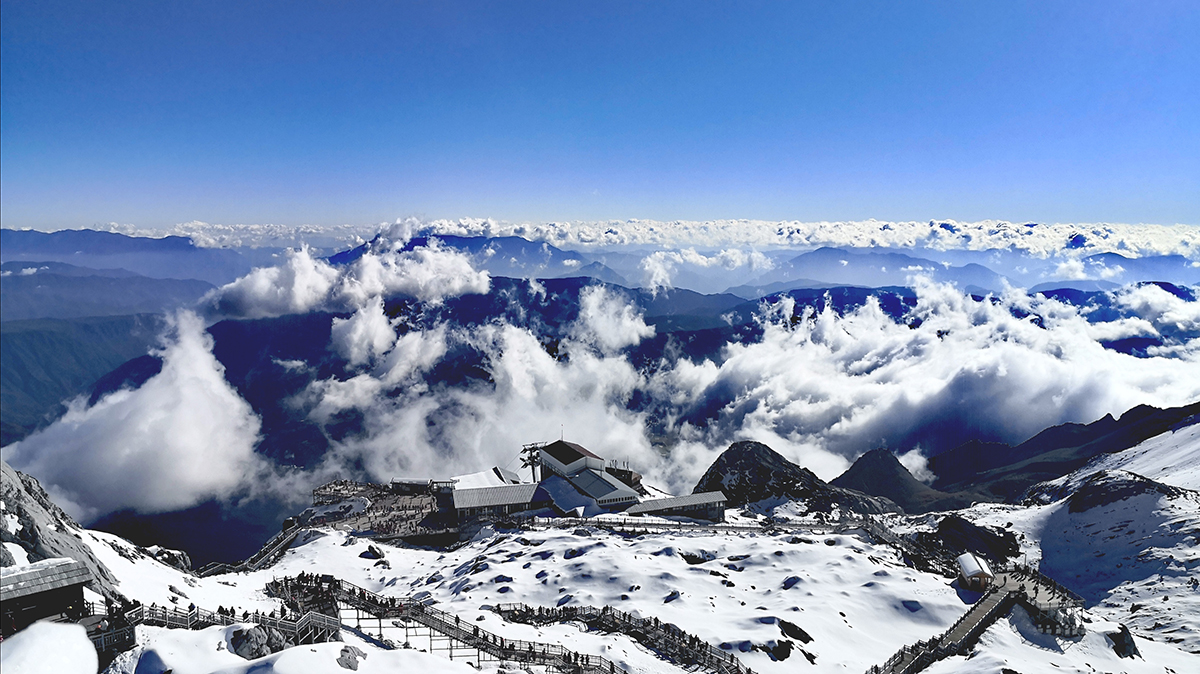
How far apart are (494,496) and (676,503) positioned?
32756mm

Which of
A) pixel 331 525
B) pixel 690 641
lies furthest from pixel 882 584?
pixel 331 525

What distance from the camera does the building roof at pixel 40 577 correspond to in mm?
28016

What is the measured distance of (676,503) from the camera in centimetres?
10650

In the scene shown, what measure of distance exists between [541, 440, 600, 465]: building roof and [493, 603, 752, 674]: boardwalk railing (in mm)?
64257

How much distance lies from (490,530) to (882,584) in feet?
182

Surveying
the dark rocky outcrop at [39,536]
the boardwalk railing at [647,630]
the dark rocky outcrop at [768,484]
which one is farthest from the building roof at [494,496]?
the dark rocky outcrop at [39,536]

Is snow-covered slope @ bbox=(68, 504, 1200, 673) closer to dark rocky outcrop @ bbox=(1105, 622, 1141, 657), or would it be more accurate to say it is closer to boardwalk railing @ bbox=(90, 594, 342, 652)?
dark rocky outcrop @ bbox=(1105, 622, 1141, 657)

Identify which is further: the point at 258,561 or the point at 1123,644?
the point at 258,561

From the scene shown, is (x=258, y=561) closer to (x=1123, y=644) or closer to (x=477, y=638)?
(x=477, y=638)

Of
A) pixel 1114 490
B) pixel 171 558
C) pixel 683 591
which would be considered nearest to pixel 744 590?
pixel 683 591

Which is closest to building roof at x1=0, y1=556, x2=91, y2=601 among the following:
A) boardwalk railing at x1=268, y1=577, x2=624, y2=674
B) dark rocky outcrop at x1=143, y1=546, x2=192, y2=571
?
boardwalk railing at x1=268, y1=577, x2=624, y2=674

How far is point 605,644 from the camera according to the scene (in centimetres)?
4516

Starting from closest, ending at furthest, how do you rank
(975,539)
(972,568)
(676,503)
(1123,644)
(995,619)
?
1. (1123,644)
2. (995,619)
3. (972,568)
4. (676,503)
5. (975,539)

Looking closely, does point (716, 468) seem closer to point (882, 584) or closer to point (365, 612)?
point (882, 584)
